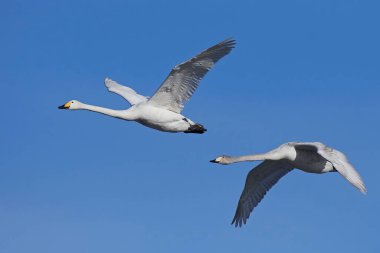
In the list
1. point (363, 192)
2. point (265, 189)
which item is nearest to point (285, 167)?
point (265, 189)

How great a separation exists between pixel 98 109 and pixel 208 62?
3363mm

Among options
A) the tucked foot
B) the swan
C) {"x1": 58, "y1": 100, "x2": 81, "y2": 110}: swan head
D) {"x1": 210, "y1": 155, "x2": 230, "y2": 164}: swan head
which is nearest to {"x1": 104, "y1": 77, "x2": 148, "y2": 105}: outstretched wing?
{"x1": 58, "y1": 100, "x2": 81, "y2": 110}: swan head

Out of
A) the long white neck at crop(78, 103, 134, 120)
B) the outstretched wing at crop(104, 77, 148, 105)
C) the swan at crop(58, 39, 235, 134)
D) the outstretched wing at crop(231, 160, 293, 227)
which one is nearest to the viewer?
the swan at crop(58, 39, 235, 134)

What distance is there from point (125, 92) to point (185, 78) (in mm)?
5066

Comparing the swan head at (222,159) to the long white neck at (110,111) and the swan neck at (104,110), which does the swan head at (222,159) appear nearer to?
the long white neck at (110,111)

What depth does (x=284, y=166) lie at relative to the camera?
2533cm

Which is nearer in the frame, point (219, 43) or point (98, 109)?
point (219, 43)

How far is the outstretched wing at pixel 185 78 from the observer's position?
23.0 metres

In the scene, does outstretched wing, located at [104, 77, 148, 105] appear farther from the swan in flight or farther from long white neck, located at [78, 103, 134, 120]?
the swan in flight

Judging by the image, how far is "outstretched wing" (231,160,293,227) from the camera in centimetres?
2522

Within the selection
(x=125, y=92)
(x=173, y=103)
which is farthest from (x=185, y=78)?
(x=125, y=92)

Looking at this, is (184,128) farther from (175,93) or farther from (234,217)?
(234,217)

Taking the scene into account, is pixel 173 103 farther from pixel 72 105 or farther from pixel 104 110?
pixel 72 105

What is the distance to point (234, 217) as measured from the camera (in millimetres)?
26234
